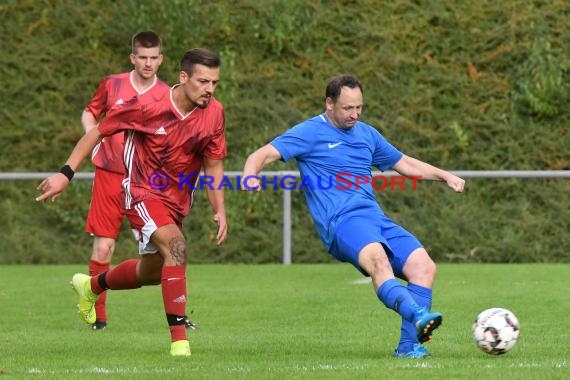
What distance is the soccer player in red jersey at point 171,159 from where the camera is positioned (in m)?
7.91

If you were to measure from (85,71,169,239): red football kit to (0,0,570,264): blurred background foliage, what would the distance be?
25.2 feet

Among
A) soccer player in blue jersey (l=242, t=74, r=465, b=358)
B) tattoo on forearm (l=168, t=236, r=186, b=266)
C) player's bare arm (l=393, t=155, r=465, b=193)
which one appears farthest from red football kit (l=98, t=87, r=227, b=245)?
player's bare arm (l=393, t=155, r=465, b=193)

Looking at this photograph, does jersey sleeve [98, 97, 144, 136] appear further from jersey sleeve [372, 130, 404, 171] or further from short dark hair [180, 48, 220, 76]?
jersey sleeve [372, 130, 404, 171]

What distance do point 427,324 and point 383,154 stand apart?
1.82 meters

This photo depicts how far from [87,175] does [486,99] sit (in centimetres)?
622

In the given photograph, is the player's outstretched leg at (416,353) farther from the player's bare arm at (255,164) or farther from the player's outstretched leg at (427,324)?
the player's bare arm at (255,164)

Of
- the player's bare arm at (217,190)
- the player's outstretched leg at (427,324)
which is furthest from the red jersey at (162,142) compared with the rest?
the player's outstretched leg at (427,324)

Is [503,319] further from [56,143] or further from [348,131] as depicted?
[56,143]

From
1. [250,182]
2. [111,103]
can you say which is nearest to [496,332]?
[250,182]

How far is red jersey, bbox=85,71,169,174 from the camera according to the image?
9883 mm

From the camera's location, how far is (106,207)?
10336mm

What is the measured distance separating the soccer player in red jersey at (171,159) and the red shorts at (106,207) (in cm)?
193

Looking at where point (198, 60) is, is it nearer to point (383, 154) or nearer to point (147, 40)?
point (383, 154)

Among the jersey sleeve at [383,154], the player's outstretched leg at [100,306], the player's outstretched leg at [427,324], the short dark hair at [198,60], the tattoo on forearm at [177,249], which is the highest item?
the short dark hair at [198,60]
